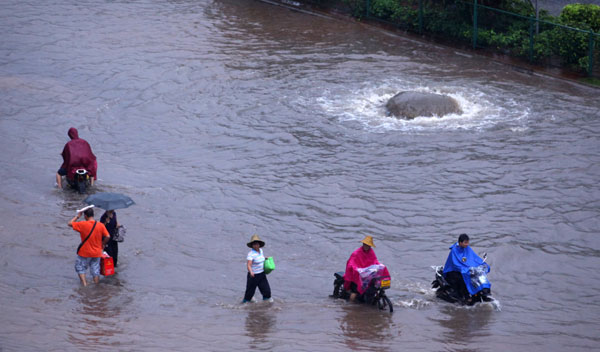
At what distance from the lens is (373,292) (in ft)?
40.5

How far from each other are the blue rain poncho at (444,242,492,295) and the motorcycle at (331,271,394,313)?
1299 mm

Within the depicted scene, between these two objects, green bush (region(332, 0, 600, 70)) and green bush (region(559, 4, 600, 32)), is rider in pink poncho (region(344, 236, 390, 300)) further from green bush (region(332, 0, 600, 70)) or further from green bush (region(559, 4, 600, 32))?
green bush (region(559, 4, 600, 32))

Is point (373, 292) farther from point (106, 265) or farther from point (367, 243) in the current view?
point (106, 265)

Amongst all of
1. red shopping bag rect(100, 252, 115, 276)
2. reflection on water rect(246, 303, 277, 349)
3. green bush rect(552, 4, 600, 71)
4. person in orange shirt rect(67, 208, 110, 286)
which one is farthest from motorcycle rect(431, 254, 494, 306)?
green bush rect(552, 4, 600, 71)

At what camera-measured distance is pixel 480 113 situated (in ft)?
72.4

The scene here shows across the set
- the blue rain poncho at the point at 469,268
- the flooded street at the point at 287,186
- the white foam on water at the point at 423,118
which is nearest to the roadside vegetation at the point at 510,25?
the flooded street at the point at 287,186

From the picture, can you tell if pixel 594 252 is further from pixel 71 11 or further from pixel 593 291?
pixel 71 11

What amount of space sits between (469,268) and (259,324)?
3.71 m

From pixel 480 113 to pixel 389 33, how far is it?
30.6 ft

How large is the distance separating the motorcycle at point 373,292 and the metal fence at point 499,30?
623 inches

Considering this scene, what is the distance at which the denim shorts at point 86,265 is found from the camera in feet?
41.2

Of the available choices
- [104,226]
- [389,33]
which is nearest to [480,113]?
[389,33]

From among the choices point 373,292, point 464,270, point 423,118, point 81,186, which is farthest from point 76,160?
point 423,118

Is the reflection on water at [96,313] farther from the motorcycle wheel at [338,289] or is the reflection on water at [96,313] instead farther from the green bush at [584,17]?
the green bush at [584,17]
